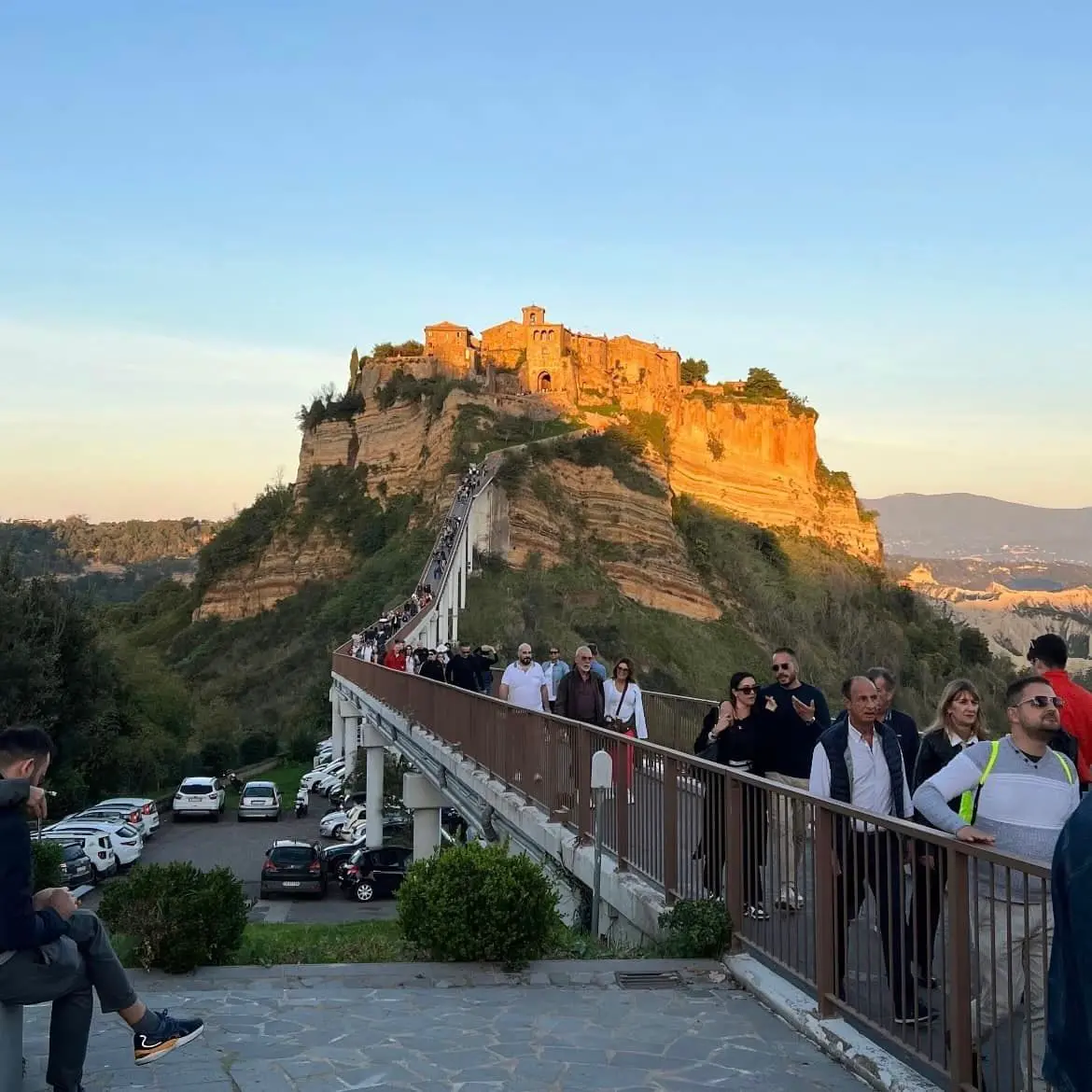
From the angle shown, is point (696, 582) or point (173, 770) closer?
point (173, 770)

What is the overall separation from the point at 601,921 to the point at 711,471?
82957 millimetres

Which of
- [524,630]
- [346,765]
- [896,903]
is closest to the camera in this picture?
[896,903]

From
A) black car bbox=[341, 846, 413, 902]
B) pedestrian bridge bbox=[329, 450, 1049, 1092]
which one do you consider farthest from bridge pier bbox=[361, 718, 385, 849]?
pedestrian bridge bbox=[329, 450, 1049, 1092]

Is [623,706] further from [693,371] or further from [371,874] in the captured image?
[693,371]

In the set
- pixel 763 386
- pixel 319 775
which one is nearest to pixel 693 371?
pixel 763 386

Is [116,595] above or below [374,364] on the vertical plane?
below

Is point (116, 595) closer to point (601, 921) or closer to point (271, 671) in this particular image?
point (271, 671)

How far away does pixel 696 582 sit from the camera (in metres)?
72.9

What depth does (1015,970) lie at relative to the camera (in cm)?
474

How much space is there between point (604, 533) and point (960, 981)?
66.8m

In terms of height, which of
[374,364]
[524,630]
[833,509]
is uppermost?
[374,364]

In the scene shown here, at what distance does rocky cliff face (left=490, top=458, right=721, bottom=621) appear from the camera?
66.4 m

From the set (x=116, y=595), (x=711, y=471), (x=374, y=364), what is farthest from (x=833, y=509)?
(x=116, y=595)

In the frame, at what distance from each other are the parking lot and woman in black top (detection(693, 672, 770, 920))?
515 inches
